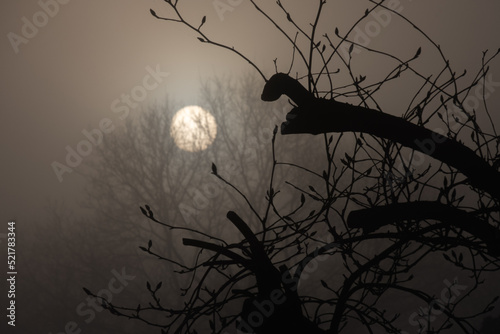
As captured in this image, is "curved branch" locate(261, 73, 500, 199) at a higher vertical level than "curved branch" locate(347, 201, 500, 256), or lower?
higher

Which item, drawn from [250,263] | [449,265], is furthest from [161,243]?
[250,263]

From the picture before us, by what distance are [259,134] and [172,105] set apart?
Answer: 14.4 ft

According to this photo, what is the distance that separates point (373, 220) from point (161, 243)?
48.9 ft

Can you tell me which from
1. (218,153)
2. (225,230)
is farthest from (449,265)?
(218,153)

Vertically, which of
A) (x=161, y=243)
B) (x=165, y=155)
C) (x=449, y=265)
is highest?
(x=449, y=265)

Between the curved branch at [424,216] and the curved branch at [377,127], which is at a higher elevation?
the curved branch at [377,127]

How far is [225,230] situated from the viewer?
15930mm

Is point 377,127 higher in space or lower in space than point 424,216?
higher

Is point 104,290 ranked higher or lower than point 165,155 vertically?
lower

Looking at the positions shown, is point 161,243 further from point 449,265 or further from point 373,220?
point 373,220

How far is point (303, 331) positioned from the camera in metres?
1.67

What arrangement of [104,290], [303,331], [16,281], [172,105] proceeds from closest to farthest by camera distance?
[303,331] → [104,290] → [16,281] → [172,105]

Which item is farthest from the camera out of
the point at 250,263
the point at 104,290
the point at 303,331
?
the point at 104,290

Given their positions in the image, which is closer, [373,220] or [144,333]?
[373,220]
